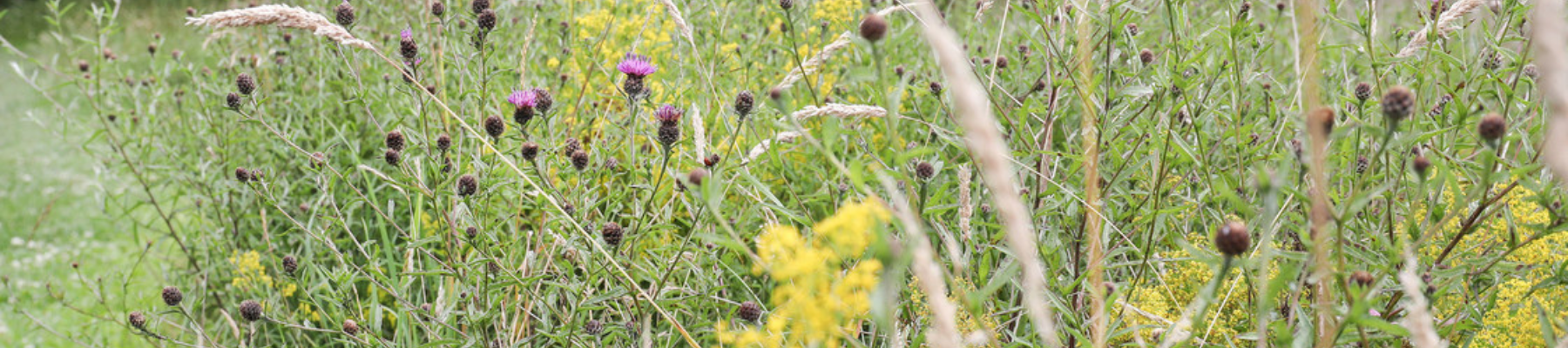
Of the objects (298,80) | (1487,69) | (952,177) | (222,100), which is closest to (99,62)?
(222,100)

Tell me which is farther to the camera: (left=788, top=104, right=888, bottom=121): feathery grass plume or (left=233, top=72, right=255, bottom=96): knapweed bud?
(left=233, top=72, right=255, bottom=96): knapweed bud

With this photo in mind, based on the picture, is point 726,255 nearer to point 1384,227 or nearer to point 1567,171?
point 1384,227

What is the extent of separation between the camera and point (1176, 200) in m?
1.86

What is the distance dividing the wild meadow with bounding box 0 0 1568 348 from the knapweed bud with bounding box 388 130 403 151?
0.4 inches

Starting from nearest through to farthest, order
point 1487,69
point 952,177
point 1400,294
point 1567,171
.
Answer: point 1567,171 → point 1400,294 → point 1487,69 → point 952,177

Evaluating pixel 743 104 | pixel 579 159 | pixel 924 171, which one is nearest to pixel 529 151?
pixel 579 159

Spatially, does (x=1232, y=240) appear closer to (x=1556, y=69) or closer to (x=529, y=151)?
(x=1556, y=69)

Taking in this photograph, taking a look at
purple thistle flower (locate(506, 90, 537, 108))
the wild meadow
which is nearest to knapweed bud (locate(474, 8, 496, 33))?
the wild meadow

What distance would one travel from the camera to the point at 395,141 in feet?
5.43

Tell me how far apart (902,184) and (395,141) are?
932 mm

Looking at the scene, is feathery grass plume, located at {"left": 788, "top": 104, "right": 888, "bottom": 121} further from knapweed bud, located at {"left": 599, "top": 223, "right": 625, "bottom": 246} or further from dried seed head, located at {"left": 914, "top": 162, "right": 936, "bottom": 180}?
knapweed bud, located at {"left": 599, "top": 223, "right": 625, "bottom": 246}

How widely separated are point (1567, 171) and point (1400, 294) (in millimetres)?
1034

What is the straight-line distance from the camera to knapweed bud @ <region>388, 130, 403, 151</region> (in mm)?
1623

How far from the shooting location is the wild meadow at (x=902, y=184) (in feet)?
3.03
